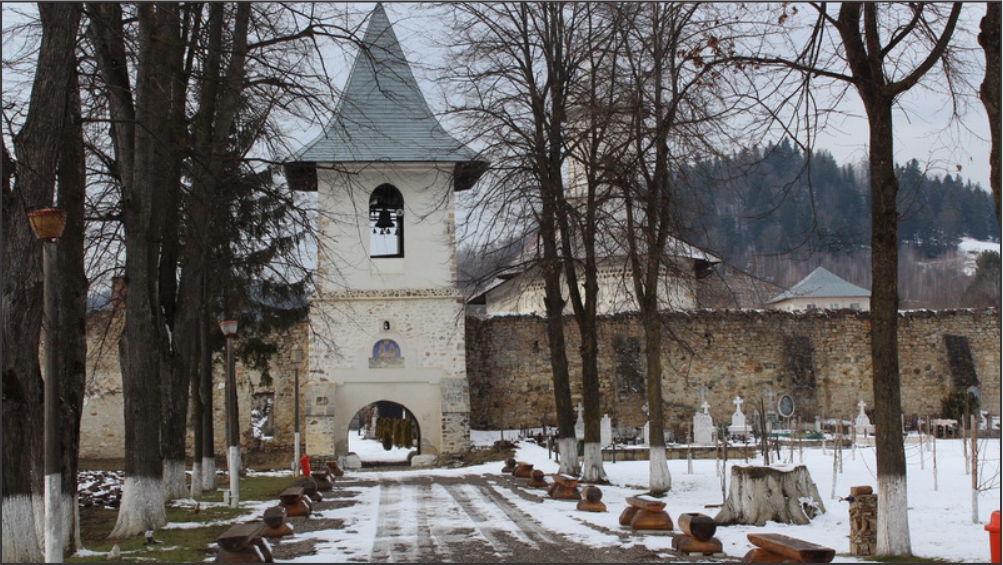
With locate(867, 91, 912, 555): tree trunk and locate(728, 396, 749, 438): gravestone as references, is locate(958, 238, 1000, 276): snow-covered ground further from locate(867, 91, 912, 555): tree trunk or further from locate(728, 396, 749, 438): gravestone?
locate(867, 91, 912, 555): tree trunk

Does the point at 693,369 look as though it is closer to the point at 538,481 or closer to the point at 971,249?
the point at 538,481

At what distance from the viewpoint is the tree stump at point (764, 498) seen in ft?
40.1

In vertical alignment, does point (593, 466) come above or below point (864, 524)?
below

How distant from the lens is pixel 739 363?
35.6 metres

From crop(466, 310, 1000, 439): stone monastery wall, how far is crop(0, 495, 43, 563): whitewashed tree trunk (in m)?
25.0

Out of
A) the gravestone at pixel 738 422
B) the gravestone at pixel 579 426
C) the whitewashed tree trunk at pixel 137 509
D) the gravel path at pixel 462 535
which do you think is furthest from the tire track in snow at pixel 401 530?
the gravestone at pixel 738 422

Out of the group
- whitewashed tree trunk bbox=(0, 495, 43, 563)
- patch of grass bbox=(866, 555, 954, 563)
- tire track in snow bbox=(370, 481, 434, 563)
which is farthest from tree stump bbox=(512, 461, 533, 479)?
whitewashed tree trunk bbox=(0, 495, 43, 563)

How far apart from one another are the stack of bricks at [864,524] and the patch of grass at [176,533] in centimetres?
607

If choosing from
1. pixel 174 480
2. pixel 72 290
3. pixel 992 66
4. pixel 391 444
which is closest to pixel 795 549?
pixel 992 66

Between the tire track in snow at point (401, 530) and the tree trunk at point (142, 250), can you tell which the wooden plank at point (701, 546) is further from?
the tree trunk at point (142, 250)

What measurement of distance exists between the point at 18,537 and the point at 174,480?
847 centimetres

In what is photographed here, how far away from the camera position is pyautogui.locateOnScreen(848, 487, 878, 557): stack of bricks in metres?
10.0

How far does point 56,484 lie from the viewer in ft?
28.7

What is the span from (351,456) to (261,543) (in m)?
20.0
